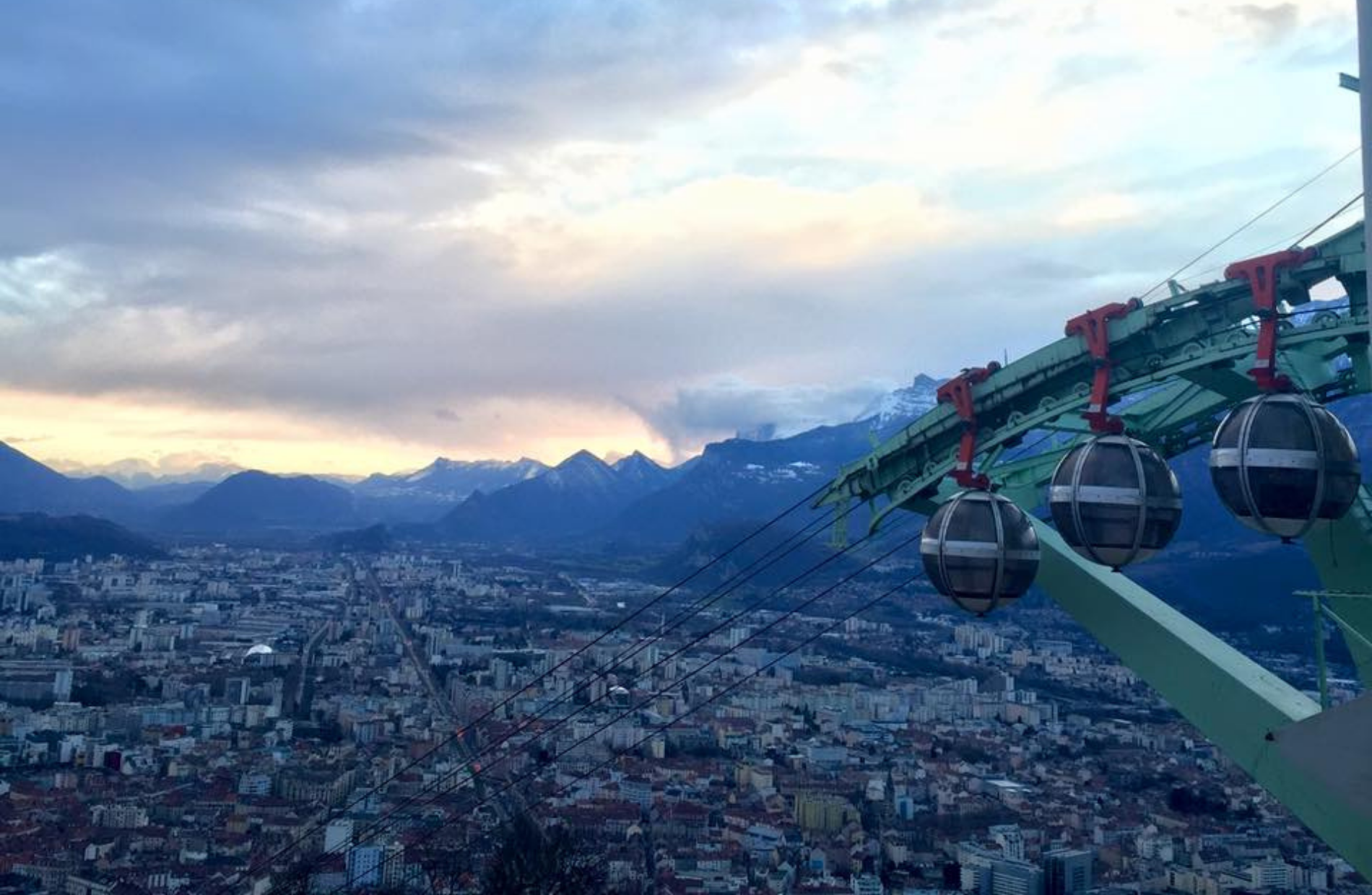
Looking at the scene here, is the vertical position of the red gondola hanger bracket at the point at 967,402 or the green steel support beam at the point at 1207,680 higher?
the red gondola hanger bracket at the point at 967,402

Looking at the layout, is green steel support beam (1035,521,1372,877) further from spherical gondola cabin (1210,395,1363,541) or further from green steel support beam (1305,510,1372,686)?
spherical gondola cabin (1210,395,1363,541)

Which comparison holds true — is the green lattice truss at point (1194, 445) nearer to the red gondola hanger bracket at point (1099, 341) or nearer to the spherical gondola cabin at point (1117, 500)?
the red gondola hanger bracket at point (1099, 341)

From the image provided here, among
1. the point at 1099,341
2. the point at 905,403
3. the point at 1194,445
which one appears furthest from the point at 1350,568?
the point at 905,403

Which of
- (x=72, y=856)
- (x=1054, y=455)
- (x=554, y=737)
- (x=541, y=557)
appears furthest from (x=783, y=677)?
(x=541, y=557)

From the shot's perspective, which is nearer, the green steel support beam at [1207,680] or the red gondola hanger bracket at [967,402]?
the green steel support beam at [1207,680]

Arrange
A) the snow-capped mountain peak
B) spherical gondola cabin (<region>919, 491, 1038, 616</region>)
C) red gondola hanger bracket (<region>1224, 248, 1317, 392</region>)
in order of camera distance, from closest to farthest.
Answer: red gondola hanger bracket (<region>1224, 248, 1317, 392</region>)
spherical gondola cabin (<region>919, 491, 1038, 616</region>)
the snow-capped mountain peak

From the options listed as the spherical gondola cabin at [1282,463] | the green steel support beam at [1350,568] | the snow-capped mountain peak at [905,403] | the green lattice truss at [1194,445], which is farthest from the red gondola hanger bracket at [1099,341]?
the snow-capped mountain peak at [905,403]

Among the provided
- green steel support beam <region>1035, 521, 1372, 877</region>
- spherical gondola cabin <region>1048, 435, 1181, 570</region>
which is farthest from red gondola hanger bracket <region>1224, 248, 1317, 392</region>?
green steel support beam <region>1035, 521, 1372, 877</region>
